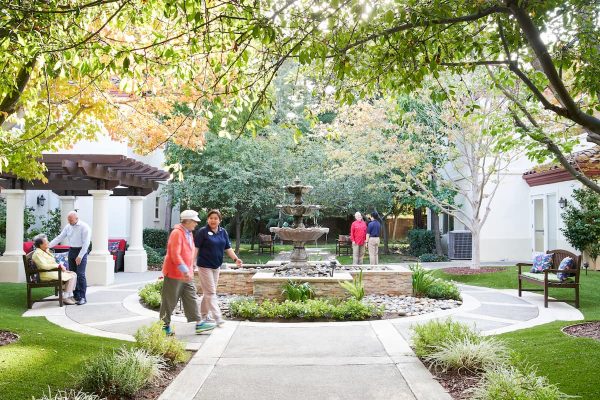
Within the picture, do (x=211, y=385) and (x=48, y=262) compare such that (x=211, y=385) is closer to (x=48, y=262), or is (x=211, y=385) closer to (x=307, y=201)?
(x=48, y=262)

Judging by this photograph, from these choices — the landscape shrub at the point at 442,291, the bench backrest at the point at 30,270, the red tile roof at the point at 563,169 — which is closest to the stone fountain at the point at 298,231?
the landscape shrub at the point at 442,291

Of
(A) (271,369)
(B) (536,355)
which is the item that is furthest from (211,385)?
(B) (536,355)

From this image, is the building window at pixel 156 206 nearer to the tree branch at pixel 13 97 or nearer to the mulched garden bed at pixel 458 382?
the tree branch at pixel 13 97

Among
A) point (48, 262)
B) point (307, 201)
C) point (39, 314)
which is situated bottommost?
point (39, 314)

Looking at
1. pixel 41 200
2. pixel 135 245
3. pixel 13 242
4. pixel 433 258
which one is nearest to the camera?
pixel 13 242

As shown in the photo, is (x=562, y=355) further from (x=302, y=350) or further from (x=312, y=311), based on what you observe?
(x=312, y=311)

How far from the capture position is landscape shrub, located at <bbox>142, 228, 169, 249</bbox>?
25.8 m

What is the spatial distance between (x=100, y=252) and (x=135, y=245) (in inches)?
162

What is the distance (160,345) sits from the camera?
21.4 ft

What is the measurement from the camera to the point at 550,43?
6.85 meters

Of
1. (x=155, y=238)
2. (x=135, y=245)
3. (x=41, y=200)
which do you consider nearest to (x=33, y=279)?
(x=135, y=245)

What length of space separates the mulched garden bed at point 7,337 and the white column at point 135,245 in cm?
1158

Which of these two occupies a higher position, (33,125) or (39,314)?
(33,125)

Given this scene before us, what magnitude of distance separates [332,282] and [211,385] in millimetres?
5904
